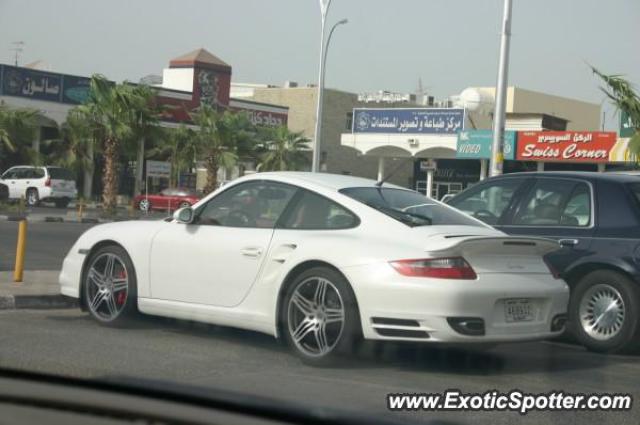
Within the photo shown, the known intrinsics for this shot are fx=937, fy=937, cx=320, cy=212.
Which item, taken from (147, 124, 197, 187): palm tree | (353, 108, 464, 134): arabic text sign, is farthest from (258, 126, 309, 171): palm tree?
(353, 108, 464, 134): arabic text sign

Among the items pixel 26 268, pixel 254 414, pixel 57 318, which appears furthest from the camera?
pixel 26 268

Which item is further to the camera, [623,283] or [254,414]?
[623,283]

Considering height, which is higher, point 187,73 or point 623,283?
point 187,73

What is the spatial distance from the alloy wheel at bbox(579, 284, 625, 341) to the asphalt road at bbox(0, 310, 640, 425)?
231 mm

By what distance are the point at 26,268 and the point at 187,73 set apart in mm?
26719

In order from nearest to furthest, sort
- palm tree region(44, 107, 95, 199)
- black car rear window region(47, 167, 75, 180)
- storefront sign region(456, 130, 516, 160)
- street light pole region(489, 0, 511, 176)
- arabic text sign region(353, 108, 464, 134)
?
street light pole region(489, 0, 511, 176) < black car rear window region(47, 167, 75, 180) < storefront sign region(456, 130, 516, 160) < palm tree region(44, 107, 95, 199) < arabic text sign region(353, 108, 464, 134)

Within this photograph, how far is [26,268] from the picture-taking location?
13172mm

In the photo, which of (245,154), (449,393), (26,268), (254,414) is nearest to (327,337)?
(449,393)

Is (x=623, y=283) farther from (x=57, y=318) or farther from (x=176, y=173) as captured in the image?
(x=176, y=173)

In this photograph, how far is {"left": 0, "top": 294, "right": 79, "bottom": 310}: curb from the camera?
9.16 metres

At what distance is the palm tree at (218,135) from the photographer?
36.3 metres

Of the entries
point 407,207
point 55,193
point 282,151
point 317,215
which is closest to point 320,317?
point 317,215

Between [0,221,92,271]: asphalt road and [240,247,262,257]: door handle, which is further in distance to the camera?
[0,221,92,271]: asphalt road

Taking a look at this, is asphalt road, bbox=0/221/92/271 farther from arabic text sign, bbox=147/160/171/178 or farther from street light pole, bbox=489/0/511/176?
street light pole, bbox=489/0/511/176
